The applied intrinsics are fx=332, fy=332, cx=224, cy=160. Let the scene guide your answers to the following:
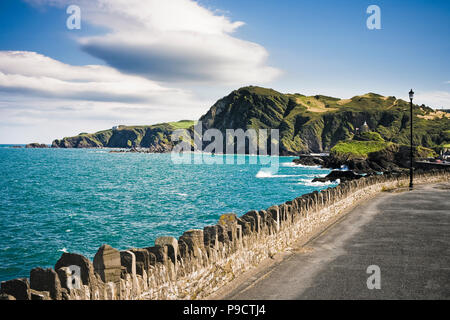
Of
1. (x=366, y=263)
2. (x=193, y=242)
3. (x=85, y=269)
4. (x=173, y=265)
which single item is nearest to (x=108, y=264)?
(x=85, y=269)

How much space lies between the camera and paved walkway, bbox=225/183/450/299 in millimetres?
7684

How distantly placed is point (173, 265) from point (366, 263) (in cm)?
612

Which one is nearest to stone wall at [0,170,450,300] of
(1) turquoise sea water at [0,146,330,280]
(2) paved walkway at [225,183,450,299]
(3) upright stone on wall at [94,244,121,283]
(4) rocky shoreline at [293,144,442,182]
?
(3) upright stone on wall at [94,244,121,283]

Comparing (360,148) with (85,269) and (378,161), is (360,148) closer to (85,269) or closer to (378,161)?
(378,161)

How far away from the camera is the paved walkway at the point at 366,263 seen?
25.2 feet

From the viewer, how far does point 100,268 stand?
19.2 feet

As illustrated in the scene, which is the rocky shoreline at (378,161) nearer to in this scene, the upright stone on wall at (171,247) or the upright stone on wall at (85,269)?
the upright stone on wall at (171,247)

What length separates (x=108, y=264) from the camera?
5844mm

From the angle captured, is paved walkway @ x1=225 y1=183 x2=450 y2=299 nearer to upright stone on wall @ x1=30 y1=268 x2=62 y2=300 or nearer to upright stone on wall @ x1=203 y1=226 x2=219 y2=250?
upright stone on wall @ x1=203 y1=226 x2=219 y2=250

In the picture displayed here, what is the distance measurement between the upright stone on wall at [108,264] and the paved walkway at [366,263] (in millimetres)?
2839

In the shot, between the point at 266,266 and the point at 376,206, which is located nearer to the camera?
the point at 266,266

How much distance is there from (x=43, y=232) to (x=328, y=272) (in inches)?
1174

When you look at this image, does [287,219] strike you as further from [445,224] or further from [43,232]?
[43,232]

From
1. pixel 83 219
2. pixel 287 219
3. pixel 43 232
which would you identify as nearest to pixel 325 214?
pixel 287 219
